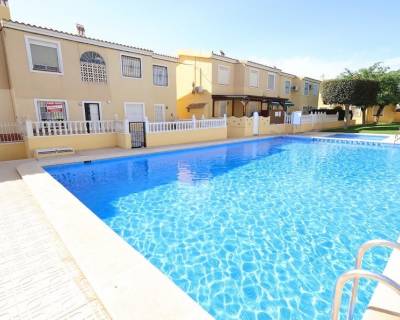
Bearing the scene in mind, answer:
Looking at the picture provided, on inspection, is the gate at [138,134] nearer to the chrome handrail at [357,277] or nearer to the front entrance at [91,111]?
the front entrance at [91,111]

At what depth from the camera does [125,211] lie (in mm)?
6383

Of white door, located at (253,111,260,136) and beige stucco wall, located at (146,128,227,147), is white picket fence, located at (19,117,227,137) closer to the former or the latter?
beige stucco wall, located at (146,128,227,147)

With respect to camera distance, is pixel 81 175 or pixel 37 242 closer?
pixel 37 242

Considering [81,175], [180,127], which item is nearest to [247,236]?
[81,175]

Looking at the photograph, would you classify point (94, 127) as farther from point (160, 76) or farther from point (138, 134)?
point (160, 76)

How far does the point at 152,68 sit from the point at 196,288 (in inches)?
668

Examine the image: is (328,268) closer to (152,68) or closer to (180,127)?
(180,127)

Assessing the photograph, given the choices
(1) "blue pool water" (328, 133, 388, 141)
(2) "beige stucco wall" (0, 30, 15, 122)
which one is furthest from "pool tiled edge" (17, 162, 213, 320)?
(1) "blue pool water" (328, 133, 388, 141)

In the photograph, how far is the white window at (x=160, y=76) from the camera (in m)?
17.9

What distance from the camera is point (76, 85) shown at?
46.4ft

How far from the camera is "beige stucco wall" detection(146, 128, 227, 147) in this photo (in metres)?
14.9

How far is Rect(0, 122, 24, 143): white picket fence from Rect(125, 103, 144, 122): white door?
6.41m

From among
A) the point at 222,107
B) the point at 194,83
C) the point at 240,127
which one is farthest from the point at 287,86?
the point at 194,83

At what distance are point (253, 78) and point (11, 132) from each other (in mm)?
20745
